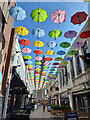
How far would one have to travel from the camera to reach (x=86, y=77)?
13820 millimetres

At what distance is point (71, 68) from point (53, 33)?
39.6 ft

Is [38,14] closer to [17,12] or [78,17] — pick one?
[17,12]

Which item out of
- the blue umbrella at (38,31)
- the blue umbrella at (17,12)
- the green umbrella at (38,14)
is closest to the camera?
the green umbrella at (38,14)

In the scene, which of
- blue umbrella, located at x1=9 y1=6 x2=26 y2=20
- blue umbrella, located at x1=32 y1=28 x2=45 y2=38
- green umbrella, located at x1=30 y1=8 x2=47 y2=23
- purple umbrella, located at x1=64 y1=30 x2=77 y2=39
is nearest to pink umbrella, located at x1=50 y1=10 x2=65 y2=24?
green umbrella, located at x1=30 y1=8 x2=47 y2=23

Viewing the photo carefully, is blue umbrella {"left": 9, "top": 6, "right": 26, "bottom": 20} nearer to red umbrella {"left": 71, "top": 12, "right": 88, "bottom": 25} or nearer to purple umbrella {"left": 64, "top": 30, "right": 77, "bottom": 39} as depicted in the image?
red umbrella {"left": 71, "top": 12, "right": 88, "bottom": 25}

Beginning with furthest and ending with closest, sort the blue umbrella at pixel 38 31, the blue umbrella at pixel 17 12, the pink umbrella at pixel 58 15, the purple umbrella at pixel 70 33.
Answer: the blue umbrella at pixel 38 31, the purple umbrella at pixel 70 33, the pink umbrella at pixel 58 15, the blue umbrella at pixel 17 12

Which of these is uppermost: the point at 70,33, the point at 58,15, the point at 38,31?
the point at 58,15

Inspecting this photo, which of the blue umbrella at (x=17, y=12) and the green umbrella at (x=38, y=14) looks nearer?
the green umbrella at (x=38, y=14)

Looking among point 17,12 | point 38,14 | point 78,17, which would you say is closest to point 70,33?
point 78,17

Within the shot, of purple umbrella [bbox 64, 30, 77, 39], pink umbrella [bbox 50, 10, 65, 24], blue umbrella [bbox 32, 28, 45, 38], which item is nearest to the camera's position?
pink umbrella [bbox 50, 10, 65, 24]

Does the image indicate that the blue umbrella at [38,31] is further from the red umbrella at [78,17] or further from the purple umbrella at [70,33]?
the red umbrella at [78,17]

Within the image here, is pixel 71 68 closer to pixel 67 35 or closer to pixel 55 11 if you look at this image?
pixel 67 35

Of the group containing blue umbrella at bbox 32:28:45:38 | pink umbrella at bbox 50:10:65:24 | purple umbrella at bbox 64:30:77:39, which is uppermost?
pink umbrella at bbox 50:10:65:24

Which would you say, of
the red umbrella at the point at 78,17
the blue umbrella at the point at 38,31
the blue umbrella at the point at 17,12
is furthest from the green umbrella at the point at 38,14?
the red umbrella at the point at 78,17
